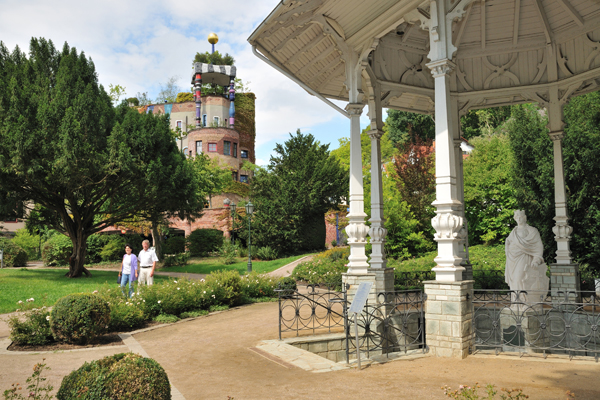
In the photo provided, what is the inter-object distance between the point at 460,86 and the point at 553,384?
11079mm

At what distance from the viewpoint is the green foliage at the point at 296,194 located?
3634 centimetres

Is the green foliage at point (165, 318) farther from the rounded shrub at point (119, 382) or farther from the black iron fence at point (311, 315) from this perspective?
the rounded shrub at point (119, 382)

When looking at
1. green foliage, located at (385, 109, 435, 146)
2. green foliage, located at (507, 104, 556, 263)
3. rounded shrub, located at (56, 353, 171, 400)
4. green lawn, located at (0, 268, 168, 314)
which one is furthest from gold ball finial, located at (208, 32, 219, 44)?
rounded shrub, located at (56, 353, 171, 400)

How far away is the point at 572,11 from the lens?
12242 mm

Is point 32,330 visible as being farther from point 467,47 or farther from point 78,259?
point 78,259

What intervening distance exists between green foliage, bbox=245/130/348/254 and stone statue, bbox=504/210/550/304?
25.8 metres

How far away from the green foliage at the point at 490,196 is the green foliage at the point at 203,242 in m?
22.2

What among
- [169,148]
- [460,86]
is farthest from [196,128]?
[460,86]

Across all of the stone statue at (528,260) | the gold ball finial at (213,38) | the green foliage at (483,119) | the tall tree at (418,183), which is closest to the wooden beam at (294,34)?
the stone statue at (528,260)

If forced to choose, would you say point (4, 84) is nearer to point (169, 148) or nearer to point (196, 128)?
point (169, 148)

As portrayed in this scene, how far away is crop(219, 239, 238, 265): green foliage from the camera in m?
34.4

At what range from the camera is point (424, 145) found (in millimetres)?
30344

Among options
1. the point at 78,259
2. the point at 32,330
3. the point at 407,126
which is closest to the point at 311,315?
the point at 32,330

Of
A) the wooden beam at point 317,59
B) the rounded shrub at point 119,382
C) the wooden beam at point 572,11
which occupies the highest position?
the wooden beam at point 572,11
